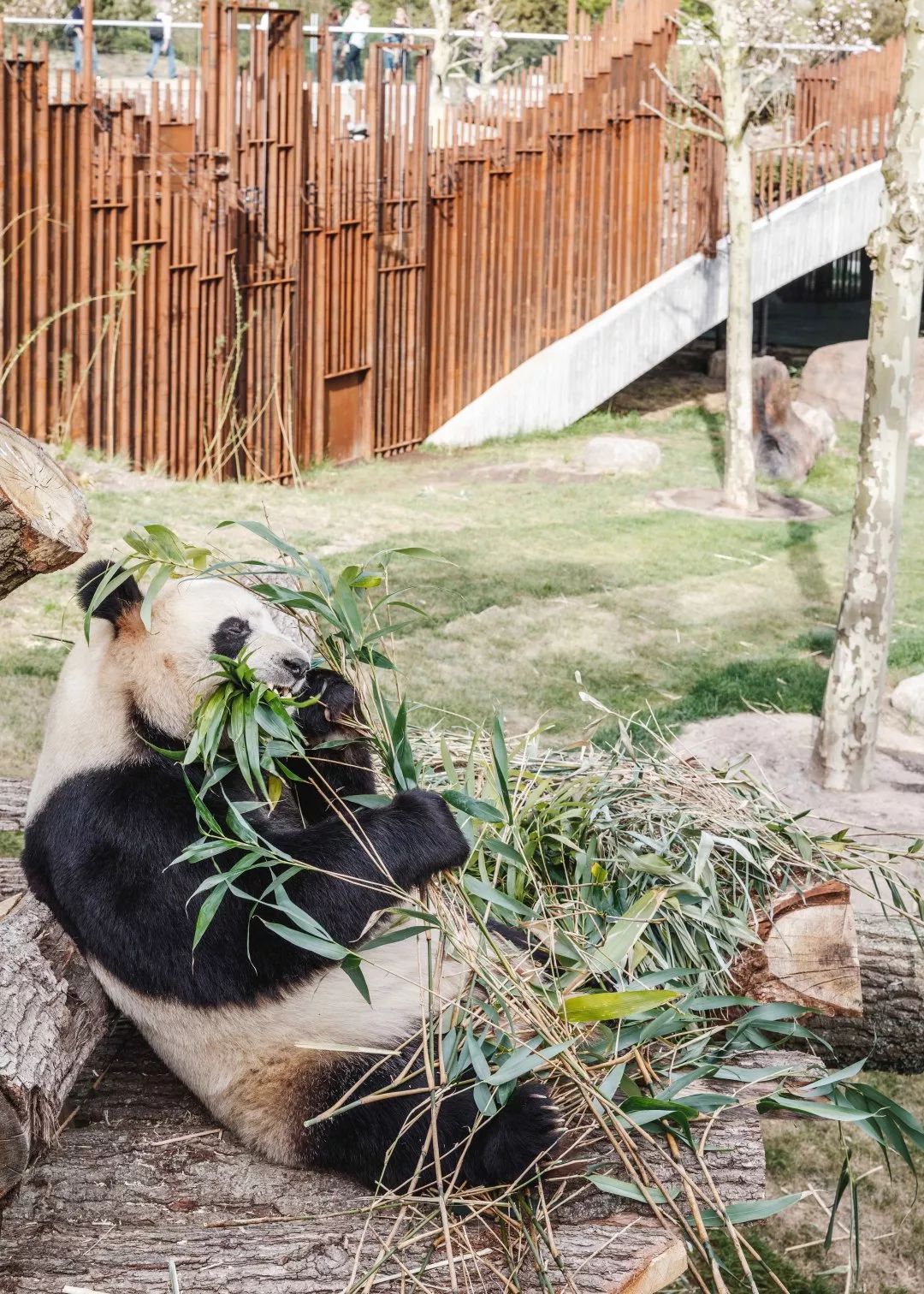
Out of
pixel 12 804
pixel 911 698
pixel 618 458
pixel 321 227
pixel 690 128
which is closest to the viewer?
pixel 12 804

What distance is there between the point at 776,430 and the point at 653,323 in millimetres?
2161

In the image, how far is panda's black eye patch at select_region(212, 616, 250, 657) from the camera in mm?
2684

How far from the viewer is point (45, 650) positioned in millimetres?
6395

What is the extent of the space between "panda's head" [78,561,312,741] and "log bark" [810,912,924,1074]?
5.22 ft

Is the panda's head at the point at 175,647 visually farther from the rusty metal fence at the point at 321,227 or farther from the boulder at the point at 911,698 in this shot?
the rusty metal fence at the point at 321,227

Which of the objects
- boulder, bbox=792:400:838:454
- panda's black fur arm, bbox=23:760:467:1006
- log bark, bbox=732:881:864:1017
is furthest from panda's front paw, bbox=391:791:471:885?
boulder, bbox=792:400:838:454

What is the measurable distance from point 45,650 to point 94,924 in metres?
4.15

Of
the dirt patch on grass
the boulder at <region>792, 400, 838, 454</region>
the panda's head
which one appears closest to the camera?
the panda's head

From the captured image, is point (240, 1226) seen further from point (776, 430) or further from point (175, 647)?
point (776, 430)

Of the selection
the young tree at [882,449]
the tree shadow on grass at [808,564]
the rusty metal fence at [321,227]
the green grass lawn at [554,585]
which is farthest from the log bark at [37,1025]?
the tree shadow on grass at [808,564]

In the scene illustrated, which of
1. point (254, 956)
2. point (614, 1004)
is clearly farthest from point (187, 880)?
point (614, 1004)

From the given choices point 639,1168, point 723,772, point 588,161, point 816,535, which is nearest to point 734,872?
point 723,772

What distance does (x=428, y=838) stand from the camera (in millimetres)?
2490

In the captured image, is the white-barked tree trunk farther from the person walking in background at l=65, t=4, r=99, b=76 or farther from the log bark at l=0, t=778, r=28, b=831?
the log bark at l=0, t=778, r=28, b=831
